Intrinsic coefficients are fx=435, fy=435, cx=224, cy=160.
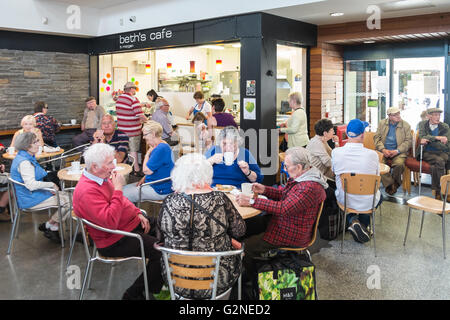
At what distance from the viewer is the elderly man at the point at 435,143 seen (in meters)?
6.33

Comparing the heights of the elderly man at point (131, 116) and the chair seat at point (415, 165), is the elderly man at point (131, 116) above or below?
above

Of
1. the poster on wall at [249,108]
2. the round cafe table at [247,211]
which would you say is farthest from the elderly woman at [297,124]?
the round cafe table at [247,211]

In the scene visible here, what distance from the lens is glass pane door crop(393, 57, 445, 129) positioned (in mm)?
7219

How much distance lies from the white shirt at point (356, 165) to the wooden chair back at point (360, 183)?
100mm

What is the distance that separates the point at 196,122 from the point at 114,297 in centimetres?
509

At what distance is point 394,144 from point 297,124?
60.1 inches

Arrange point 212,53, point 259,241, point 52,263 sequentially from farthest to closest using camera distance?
point 212,53
point 259,241
point 52,263

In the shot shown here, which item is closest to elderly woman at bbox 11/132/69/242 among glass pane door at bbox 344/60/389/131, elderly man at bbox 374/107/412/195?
elderly man at bbox 374/107/412/195

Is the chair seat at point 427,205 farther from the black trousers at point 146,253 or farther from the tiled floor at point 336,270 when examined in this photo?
the black trousers at point 146,253

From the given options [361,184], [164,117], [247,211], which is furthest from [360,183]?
[164,117]

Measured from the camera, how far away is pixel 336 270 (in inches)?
158
